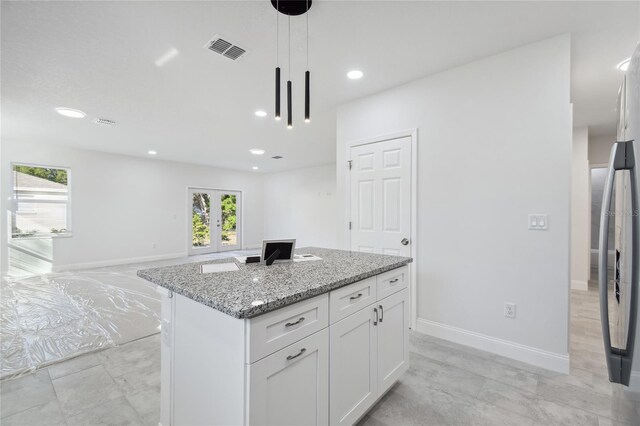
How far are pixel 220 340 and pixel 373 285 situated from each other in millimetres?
912

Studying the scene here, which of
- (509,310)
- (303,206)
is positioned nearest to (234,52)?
(509,310)

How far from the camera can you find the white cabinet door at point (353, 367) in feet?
4.66

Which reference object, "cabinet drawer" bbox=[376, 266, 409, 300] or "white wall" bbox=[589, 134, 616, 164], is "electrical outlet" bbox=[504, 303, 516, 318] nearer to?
"cabinet drawer" bbox=[376, 266, 409, 300]

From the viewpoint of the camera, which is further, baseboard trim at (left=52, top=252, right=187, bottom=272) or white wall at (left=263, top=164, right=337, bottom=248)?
white wall at (left=263, top=164, right=337, bottom=248)

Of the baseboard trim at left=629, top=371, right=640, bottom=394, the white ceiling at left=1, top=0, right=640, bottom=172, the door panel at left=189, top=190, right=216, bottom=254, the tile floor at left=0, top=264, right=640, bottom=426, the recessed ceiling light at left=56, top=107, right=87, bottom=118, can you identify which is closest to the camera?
the baseboard trim at left=629, top=371, right=640, bottom=394

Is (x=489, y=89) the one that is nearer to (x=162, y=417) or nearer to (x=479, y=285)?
(x=479, y=285)

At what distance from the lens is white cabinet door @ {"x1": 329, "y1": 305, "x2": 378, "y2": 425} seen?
4.66 ft

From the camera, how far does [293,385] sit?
3.95 ft

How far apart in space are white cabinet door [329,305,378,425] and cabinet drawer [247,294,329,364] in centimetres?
14

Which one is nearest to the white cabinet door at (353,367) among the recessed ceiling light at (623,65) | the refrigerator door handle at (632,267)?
the refrigerator door handle at (632,267)

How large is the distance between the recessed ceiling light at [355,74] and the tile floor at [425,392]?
2615mm

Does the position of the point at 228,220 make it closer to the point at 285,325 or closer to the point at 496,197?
the point at 496,197

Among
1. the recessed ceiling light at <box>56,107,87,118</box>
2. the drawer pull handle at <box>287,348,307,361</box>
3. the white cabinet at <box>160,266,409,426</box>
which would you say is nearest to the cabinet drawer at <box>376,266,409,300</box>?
the white cabinet at <box>160,266,409,426</box>

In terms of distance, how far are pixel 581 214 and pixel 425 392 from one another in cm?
419
